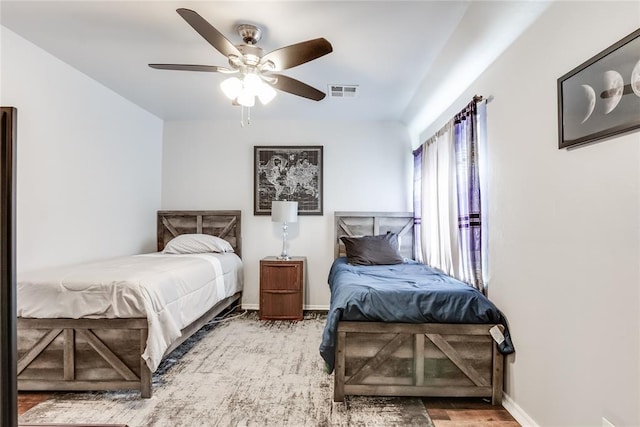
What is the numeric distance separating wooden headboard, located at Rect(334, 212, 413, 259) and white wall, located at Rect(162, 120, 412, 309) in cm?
12

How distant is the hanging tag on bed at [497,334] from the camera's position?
2078mm

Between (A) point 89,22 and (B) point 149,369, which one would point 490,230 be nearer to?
(B) point 149,369

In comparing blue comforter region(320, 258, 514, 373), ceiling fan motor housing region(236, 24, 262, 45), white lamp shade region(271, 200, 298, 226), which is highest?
ceiling fan motor housing region(236, 24, 262, 45)

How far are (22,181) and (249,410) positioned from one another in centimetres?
232

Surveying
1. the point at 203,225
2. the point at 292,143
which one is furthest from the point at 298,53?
the point at 203,225

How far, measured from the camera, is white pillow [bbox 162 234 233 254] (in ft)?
12.9

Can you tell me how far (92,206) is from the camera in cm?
326

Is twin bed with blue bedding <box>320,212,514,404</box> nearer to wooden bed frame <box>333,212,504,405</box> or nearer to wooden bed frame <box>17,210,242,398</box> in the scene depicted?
wooden bed frame <box>333,212,504,405</box>

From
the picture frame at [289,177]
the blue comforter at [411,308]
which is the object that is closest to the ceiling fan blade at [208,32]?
the blue comforter at [411,308]

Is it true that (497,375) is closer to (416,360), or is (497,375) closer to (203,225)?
(416,360)

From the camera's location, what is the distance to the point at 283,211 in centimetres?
405

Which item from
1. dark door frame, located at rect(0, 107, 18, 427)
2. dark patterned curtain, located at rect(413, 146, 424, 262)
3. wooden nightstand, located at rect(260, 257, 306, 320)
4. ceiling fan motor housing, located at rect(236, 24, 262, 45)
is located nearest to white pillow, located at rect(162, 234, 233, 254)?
wooden nightstand, located at rect(260, 257, 306, 320)

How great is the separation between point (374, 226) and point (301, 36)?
8.35 ft

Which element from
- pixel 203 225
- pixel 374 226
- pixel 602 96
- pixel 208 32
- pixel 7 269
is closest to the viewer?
pixel 7 269
